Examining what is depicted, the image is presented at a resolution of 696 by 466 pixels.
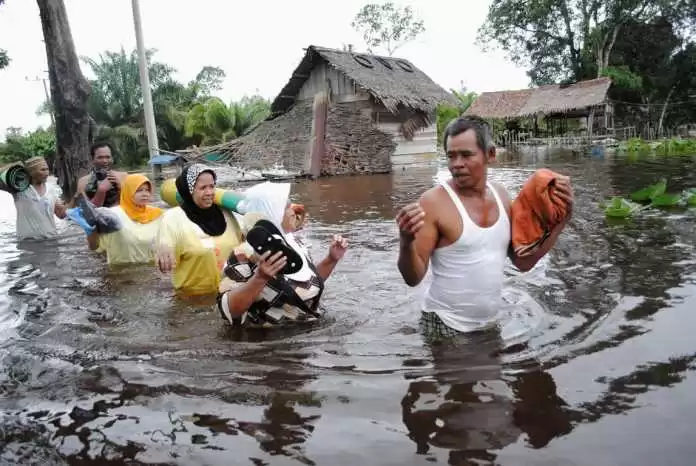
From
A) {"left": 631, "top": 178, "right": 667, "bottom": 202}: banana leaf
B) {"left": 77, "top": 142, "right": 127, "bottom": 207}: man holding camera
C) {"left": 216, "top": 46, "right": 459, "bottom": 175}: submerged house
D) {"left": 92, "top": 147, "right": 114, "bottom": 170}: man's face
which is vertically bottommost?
{"left": 631, "top": 178, "right": 667, "bottom": 202}: banana leaf

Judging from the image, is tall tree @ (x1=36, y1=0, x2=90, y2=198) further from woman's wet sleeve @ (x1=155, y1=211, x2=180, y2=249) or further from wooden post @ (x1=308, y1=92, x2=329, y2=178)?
wooden post @ (x1=308, y1=92, x2=329, y2=178)

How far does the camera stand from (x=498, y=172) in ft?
57.5

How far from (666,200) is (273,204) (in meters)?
6.87

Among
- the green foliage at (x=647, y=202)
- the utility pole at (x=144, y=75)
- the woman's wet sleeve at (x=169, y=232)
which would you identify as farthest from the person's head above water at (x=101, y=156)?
the utility pole at (x=144, y=75)

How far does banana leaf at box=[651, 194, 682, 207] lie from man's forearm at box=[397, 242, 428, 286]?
21.8 ft

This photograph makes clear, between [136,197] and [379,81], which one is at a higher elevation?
[379,81]

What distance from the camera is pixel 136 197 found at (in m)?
6.13

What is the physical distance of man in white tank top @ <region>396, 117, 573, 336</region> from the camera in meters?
3.21

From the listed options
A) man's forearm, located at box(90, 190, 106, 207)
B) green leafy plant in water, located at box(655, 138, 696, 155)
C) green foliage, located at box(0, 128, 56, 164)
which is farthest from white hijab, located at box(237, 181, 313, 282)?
green foliage, located at box(0, 128, 56, 164)

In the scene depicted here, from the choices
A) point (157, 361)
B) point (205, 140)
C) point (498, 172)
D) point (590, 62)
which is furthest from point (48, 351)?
point (590, 62)

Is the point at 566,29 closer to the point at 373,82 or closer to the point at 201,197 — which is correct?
the point at 373,82

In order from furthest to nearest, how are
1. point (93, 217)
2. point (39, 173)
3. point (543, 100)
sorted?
point (543, 100)
point (39, 173)
point (93, 217)

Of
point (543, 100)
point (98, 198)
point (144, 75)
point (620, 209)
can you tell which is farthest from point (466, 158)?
point (543, 100)

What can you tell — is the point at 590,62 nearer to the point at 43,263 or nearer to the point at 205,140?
the point at 205,140
